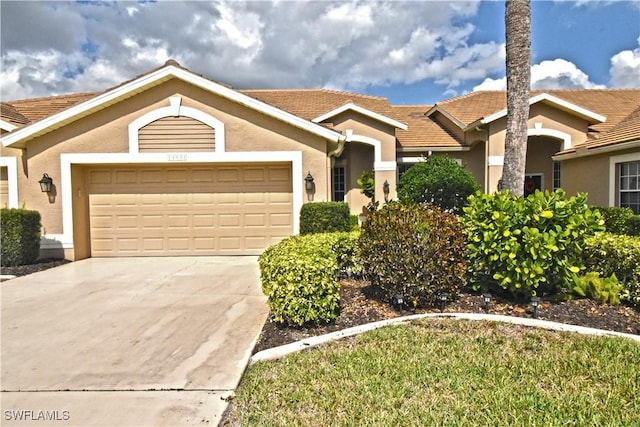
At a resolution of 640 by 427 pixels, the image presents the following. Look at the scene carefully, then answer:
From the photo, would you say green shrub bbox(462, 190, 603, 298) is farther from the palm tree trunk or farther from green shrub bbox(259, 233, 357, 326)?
the palm tree trunk

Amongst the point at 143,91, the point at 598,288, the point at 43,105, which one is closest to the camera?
the point at 598,288

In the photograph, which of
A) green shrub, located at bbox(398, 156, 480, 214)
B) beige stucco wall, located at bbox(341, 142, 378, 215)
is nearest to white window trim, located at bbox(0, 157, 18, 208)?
beige stucco wall, located at bbox(341, 142, 378, 215)

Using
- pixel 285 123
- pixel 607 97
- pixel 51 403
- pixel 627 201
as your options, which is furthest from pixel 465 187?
pixel 607 97

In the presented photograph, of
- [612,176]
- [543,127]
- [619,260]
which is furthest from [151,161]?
[543,127]

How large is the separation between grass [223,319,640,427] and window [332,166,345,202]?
11.1m

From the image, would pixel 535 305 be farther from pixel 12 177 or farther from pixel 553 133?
pixel 12 177

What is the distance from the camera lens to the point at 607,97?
18.3 meters

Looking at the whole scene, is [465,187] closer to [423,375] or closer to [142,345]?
[423,375]

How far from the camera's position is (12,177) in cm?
1029

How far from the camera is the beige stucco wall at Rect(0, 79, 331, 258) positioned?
988 cm

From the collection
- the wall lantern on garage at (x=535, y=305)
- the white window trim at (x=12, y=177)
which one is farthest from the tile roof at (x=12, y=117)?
the wall lantern on garage at (x=535, y=305)

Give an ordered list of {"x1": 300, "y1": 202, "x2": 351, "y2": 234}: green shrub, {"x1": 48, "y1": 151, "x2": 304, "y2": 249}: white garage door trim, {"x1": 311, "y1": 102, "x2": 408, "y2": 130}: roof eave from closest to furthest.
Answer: {"x1": 300, "y1": 202, "x2": 351, "y2": 234}: green shrub, {"x1": 48, "y1": 151, "x2": 304, "y2": 249}: white garage door trim, {"x1": 311, "y1": 102, "x2": 408, "y2": 130}: roof eave

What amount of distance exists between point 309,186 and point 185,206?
3495 mm

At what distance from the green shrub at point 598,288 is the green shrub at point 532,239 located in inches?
9.6
